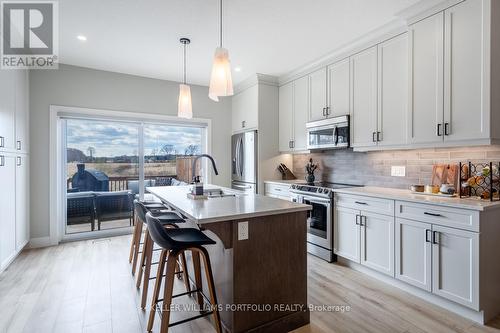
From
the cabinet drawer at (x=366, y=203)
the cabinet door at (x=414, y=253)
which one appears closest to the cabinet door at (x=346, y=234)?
the cabinet drawer at (x=366, y=203)

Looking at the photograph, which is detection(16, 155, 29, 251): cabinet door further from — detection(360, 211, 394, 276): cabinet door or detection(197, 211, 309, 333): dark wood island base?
detection(360, 211, 394, 276): cabinet door

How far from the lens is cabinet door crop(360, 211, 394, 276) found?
2.68 meters

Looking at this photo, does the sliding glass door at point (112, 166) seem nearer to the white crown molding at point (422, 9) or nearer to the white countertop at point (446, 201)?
the white countertop at point (446, 201)

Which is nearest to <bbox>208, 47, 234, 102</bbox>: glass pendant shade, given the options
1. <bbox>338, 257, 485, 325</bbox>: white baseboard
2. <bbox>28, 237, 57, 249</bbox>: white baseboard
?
<bbox>338, 257, 485, 325</bbox>: white baseboard

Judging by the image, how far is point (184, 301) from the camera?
244cm

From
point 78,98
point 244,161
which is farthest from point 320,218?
point 78,98

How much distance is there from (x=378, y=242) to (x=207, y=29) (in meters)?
2.95

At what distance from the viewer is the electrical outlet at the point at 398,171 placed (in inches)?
124

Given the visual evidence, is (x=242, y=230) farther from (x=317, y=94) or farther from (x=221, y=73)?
(x=317, y=94)

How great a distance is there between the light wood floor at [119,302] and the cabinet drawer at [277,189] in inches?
44.1

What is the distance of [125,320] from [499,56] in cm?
376

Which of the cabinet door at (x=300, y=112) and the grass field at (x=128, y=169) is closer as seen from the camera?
the cabinet door at (x=300, y=112)

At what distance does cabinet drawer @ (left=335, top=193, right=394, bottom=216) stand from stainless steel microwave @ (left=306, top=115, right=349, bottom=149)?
72 centimetres

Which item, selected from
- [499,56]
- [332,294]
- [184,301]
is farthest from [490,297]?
[184,301]
